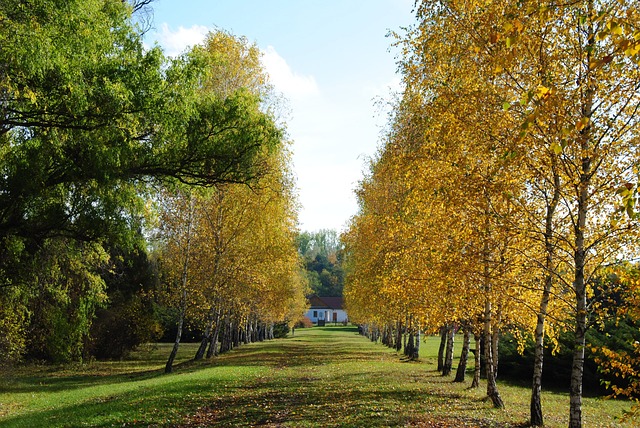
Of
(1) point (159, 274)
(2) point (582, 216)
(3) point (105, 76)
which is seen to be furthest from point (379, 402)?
(1) point (159, 274)

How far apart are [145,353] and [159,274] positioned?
817 centimetres

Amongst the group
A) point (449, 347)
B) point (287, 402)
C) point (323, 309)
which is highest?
point (449, 347)

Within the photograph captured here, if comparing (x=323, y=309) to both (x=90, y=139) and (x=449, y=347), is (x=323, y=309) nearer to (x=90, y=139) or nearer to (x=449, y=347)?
(x=449, y=347)

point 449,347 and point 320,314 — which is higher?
point 449,347

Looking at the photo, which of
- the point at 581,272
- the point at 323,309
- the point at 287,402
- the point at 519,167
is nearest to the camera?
the point at 581,272

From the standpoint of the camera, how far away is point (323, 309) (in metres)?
123

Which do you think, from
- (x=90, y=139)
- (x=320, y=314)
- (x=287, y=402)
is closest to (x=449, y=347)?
(x=287, y=402)

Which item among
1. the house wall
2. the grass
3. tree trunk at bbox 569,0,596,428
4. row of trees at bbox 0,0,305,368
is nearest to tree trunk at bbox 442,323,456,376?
the grass

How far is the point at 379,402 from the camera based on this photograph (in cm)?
1219

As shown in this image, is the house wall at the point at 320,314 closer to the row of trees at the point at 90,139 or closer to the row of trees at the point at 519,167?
the row of trees at the point at 90,139

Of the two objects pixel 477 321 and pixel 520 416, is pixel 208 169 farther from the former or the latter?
pixel 520 416

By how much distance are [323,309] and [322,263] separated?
20984 millimetres

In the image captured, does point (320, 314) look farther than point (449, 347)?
Yes

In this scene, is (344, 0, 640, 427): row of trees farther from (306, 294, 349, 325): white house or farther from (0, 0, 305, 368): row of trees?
(306, 294, 349, 325): white house
